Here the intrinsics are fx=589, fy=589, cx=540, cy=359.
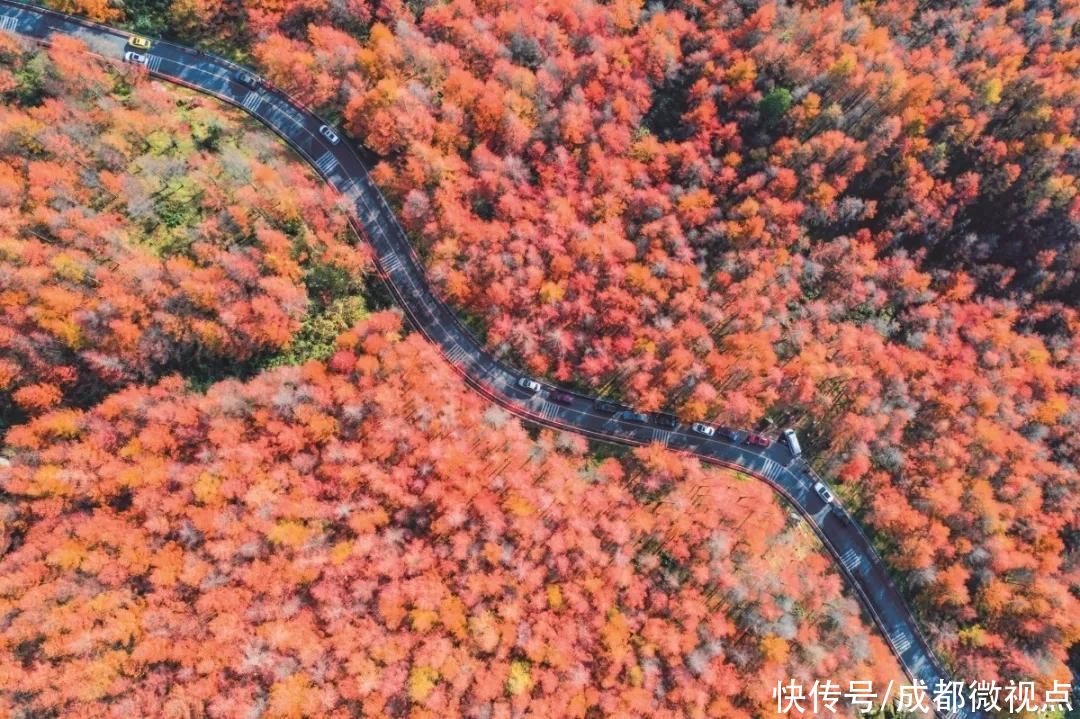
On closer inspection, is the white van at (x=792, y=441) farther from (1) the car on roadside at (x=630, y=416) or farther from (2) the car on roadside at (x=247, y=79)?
(2) the car on roadside at (x=247, y=79)

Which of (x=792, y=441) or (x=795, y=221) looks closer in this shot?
(x=792, y=441)

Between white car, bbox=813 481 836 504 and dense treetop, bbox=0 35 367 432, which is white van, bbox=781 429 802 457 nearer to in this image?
white car, bbox=813 481 836 504

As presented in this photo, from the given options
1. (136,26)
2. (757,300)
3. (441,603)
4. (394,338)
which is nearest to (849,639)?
(757,300)

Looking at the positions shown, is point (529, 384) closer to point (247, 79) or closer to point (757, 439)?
point (757, 439)

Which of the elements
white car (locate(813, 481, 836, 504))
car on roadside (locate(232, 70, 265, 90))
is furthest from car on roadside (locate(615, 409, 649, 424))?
car on roadside (locate(232, 70, 265, 90))

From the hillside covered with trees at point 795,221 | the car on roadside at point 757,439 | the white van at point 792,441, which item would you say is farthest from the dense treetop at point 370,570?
the hillside covered with trees at point 795,221

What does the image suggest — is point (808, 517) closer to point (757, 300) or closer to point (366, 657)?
point (757, 300)

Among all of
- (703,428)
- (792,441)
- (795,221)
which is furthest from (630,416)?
(795,221)
